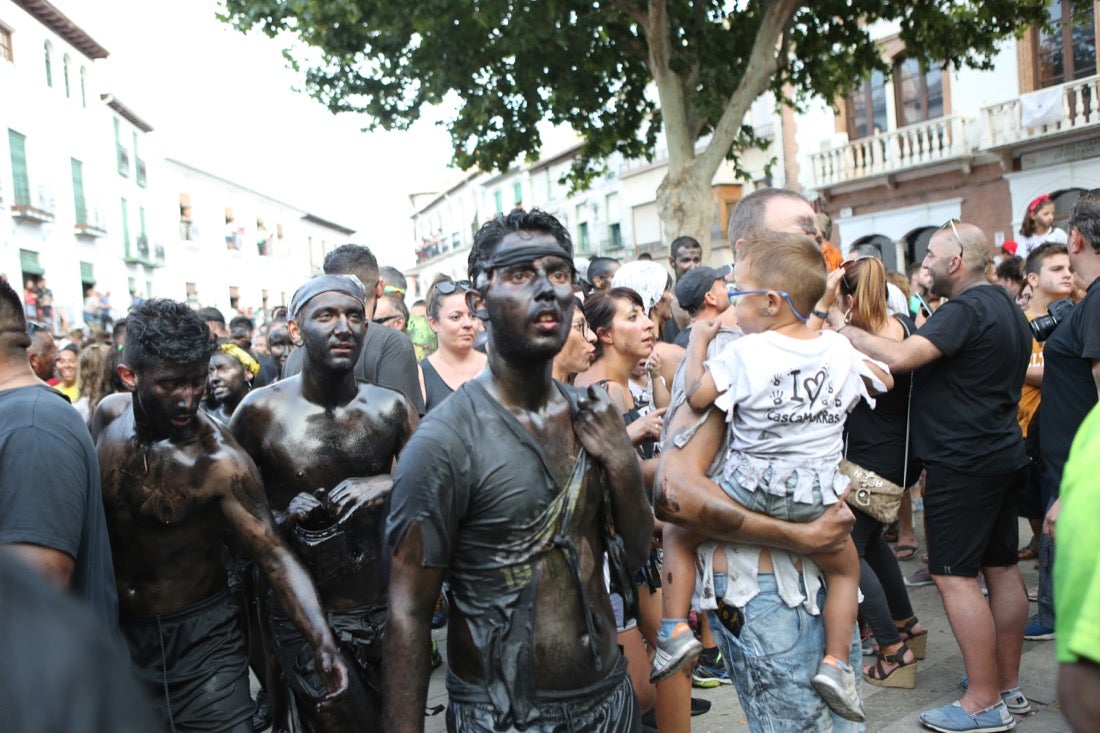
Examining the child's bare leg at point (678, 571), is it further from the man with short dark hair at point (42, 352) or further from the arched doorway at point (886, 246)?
the arched doorway at point (886, 246)

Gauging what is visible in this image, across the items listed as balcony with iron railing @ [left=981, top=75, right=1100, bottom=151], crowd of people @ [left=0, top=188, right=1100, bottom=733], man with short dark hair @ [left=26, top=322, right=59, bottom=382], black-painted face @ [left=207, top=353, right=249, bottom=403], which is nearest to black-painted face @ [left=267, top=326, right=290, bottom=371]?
man with short dark hair @ [left=26, top=322, right=59, bottom=382]

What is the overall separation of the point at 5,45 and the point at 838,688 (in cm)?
2928

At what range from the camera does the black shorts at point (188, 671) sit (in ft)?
10.7

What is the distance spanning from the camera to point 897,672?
4.66 m

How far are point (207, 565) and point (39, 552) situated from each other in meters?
0.93

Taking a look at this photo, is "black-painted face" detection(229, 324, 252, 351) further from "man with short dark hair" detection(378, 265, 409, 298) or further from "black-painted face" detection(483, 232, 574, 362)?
"black-painted face" detection(483, 232, 574, 362)

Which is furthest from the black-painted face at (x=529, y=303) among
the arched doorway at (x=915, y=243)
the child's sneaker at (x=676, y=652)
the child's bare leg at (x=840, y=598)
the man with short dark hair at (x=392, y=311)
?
the arched doorway at (x=915, y=243)

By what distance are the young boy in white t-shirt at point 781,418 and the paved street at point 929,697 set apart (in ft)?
5.86

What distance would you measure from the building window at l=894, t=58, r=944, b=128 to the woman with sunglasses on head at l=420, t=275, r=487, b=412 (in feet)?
63.8

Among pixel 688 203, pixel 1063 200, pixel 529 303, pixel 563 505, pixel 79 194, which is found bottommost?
pixel 563 505

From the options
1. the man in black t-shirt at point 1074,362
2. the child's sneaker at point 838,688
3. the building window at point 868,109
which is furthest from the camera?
the building window at point 868,109

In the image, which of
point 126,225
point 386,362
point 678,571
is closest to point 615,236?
point 126,225

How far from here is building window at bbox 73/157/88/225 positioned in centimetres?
2983

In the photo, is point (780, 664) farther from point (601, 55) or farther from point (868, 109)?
point (868, 109)
